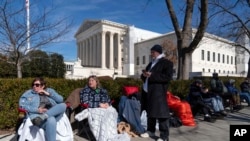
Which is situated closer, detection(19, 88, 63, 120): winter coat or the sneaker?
detection(19, 88, 63, 120): winter coat

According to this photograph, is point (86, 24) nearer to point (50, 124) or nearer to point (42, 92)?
point (42, 92)

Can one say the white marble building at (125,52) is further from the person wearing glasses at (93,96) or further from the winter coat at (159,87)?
the winter coat at (159,87)

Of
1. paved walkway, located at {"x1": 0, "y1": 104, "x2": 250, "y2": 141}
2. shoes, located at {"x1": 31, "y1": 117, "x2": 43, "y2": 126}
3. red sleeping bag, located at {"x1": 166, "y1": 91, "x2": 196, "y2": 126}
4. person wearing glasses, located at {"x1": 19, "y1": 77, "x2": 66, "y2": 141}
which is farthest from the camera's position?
red sleeping bag, located at {"x1": 166, "y1": 91, "x2": 196, "y2": 126}

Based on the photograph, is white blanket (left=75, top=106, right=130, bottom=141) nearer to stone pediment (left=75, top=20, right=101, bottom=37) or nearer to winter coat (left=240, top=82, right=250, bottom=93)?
winter coat (left=240, top=82, right=250, bottom=93)

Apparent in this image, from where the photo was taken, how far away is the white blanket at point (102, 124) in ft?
19.1

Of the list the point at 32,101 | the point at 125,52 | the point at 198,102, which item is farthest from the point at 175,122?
the point at 125,52

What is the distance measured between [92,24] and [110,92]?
3261 inches

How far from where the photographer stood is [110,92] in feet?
27.6

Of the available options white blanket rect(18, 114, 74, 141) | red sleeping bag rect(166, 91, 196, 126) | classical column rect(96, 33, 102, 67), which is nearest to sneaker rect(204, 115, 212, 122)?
red sleeping bag rect(166, 91, 196, 126)

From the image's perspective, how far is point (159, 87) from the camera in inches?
229

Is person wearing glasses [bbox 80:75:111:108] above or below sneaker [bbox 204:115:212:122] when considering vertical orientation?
above

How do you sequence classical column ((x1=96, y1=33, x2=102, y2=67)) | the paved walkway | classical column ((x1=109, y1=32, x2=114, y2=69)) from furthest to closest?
classical column ((x1=96, y1=33, x2=102, y2=67))
classical column ((x1=109, y1=32, x2=114, y2=69))
the paved walkway

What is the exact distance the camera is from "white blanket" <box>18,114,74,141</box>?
5.08m

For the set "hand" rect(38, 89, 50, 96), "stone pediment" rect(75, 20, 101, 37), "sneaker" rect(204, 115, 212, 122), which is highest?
"stone pediment" rect(75, 20, 101, 37)
